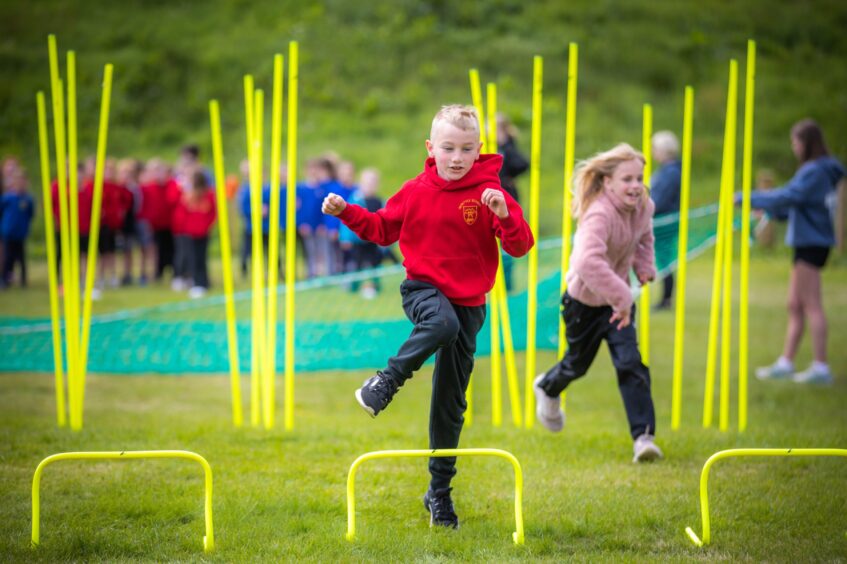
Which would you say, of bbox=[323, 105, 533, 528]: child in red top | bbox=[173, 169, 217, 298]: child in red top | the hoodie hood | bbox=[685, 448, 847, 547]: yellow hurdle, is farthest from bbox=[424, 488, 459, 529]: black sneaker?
bbox=[173, 169, 217, 298]: child in red top

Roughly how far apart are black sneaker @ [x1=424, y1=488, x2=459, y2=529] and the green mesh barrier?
11.0 ft

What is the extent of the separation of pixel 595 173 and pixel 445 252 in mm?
1464

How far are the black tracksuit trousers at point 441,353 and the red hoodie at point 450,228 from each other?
0.27ft

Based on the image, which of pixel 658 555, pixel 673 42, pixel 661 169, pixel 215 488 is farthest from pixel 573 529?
pixel 673 42

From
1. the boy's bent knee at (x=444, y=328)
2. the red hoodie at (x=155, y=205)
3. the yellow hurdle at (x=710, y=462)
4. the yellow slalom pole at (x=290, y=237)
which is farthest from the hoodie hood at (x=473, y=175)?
the red hoodie at (x=155, y=205)

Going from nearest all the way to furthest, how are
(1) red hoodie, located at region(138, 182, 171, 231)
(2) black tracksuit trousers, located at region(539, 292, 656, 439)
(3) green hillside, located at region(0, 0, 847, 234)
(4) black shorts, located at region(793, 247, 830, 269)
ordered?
(2) black tracksuit trousers, located at region(539, 292, 656, 439) → (4) black shorts, located at region(793, 247, 830, 269) → (1) red hoodie, located at region(138, 182, 171, 231) → (3) green hillside, located at region(0, 0, 847, 234)

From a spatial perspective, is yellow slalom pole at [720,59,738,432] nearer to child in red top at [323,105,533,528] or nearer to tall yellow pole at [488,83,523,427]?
tall yellow pole at [488,83,523,427]

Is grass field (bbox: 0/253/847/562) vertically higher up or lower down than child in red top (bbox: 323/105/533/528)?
lower down

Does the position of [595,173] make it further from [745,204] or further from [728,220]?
[728,220]

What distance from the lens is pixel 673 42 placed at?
2759 cm

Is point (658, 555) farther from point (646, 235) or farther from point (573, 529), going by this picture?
point (646, 235)

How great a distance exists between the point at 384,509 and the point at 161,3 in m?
28.5

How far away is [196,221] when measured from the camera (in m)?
14.5

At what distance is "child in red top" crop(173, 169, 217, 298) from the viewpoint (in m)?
14.4
